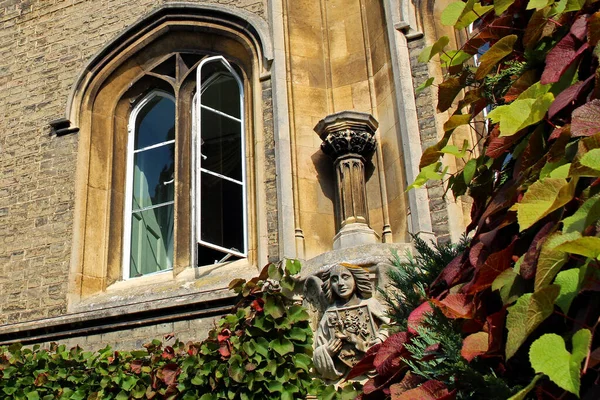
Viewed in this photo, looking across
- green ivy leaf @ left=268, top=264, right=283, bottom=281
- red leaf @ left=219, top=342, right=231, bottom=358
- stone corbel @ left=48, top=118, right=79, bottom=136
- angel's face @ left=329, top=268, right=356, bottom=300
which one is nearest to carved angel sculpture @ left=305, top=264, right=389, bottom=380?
angel's face @ left=329, top=268, right=356, bottom=300

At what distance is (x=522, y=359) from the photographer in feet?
8.07

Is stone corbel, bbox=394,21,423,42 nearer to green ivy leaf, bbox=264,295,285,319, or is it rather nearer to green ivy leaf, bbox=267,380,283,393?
green ivy leaf, bbox=264,295,285,319

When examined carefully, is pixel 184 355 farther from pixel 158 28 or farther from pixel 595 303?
pixel 595 303

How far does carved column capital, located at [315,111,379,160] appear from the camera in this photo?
6.60 metres

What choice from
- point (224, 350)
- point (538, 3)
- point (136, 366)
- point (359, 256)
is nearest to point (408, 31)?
point (359, 256)

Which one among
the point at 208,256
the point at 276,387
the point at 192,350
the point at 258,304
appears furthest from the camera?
the point at 208,256

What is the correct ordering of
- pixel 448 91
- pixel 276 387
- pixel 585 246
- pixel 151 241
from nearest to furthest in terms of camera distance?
pixel 585 246 → pixel 448 91 → pixel 276 387 → pixel 151 241

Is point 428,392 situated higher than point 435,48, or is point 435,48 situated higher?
point 435,48

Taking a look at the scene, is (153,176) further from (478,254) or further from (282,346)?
(478,254)

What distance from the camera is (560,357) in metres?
1.90

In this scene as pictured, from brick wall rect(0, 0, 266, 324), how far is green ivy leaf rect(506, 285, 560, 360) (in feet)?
19.6

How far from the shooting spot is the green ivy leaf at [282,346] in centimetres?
577

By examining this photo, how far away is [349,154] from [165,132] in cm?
260

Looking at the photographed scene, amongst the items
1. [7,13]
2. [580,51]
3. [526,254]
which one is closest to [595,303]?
[526,254]
